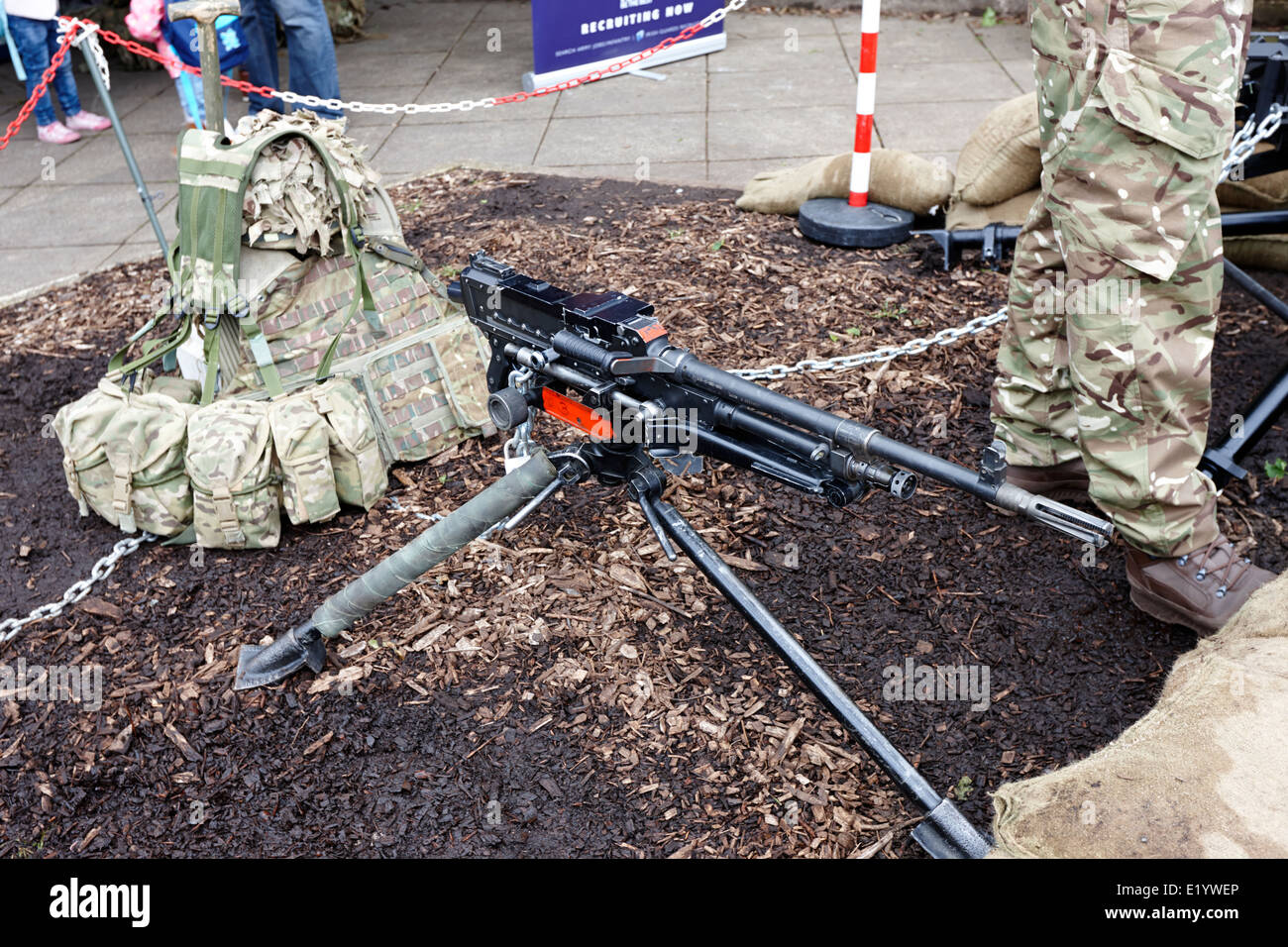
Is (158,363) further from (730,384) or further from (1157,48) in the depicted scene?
(1157,48)

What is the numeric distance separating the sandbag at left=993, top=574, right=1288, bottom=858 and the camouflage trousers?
674mm

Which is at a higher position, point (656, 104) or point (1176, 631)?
point (656, 104)

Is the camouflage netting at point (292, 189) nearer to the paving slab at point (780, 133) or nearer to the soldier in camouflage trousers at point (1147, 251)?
the soldier in camouflage trousers at point (1147, 251)

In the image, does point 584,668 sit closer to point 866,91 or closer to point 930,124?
point 866,91

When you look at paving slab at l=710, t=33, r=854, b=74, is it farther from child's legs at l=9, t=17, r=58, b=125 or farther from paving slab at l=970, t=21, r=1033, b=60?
child's legs at l=9, t=17, r=58, b=125

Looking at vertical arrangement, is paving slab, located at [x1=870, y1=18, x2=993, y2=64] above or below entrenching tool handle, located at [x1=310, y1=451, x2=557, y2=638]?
above

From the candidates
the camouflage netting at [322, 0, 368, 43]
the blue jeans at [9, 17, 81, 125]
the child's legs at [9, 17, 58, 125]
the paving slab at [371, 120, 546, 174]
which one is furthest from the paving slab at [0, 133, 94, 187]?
the camouflage netting at [322, 0, 368, 43]

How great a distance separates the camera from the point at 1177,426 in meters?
2.57

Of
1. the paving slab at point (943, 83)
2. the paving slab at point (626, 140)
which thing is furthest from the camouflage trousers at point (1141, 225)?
the paving slab at point (943, 83)

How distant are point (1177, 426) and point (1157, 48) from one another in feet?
2.90

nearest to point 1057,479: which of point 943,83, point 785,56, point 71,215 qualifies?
point 943,83

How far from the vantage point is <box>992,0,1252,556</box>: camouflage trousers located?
7.73 ft

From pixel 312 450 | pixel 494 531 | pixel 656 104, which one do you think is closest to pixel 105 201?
pixel 656 104

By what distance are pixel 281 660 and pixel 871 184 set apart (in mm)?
3609
